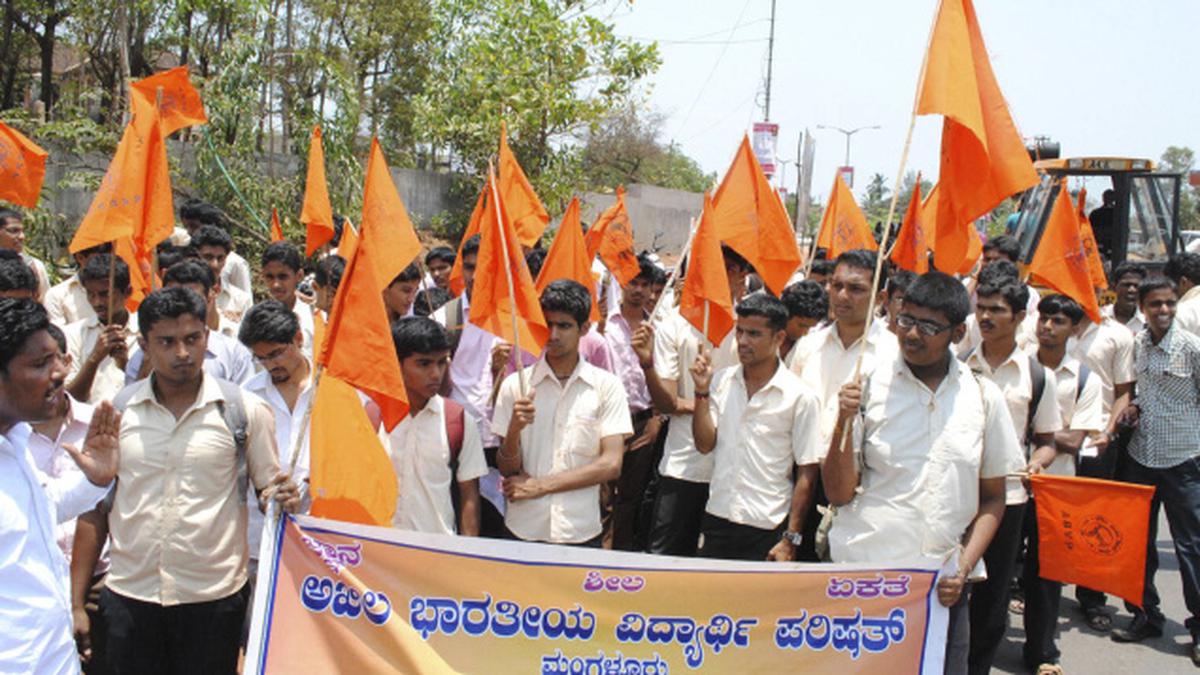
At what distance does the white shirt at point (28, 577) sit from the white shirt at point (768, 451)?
2.61 metres

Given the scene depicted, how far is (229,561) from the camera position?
3.40 m

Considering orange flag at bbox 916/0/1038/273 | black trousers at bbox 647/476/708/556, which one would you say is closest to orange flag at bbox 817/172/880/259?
black trousers at bbox 647/476/708/556

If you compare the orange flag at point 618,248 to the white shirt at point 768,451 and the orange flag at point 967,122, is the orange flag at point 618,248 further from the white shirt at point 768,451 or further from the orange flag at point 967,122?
the orange flag at point 967,122

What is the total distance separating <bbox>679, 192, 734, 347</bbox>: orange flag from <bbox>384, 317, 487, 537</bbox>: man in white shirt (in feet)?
5.50

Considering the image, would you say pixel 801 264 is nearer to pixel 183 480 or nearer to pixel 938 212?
pixel 938 212

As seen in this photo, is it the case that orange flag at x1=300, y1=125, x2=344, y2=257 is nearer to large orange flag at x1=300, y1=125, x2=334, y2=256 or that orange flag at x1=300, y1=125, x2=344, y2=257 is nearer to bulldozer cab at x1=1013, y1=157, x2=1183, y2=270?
large orange flag at x1=300, y1=125, x2=334, y2=256

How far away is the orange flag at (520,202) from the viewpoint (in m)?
7.07

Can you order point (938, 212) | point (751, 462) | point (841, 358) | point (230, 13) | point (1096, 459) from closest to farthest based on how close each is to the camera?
point (938, 212)
point (751, 462)
point (841, 358)
point (1096, 459)
point (230, 13)

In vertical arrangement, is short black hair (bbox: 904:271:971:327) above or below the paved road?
above

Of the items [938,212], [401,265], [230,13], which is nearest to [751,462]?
[938,212]

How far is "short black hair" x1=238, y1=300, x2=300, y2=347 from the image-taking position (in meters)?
3.99

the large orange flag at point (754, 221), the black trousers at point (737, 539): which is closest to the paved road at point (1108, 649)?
the black trousers at point (737, 539)

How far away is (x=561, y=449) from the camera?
4.05 metres

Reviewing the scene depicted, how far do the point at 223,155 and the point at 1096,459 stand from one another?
1166 centimetres
